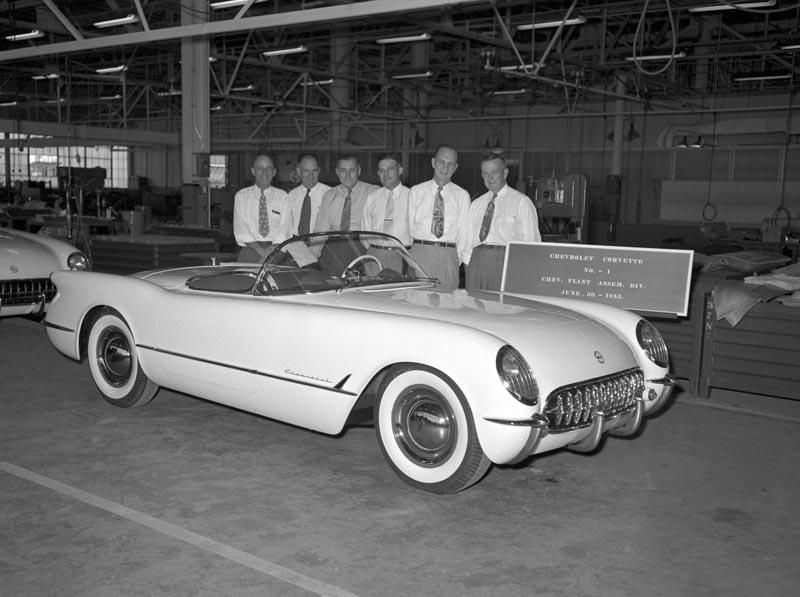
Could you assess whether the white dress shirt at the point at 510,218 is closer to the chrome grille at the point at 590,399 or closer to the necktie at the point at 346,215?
the necktie at the point at 346,215

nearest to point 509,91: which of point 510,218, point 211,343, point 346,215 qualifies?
point 346,215

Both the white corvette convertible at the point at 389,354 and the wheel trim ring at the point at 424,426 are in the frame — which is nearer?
the white corvette convertible at the point at 389,354

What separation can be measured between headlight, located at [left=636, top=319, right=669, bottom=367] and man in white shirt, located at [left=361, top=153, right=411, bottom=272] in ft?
10.0

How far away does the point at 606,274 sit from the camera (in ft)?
20.6

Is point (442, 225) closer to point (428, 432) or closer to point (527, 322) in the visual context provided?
point (527, 322)

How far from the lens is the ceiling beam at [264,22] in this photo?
731 centimetres

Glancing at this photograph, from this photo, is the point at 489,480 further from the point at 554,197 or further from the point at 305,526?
the point at 554,197

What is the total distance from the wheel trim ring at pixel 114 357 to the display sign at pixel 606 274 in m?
3.00

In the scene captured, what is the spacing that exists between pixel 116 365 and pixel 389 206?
309cm

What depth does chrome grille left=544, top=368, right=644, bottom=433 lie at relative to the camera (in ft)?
12.4

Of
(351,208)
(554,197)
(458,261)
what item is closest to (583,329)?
(458,261)

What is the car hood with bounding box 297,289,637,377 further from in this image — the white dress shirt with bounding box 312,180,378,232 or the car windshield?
the white dress shirt with bounding box 312,180,378,232

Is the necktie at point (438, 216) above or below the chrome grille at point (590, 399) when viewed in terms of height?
above

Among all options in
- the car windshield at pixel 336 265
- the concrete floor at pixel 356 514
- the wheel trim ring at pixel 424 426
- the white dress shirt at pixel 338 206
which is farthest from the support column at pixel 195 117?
the wheel trim ring at pixel 424 426
